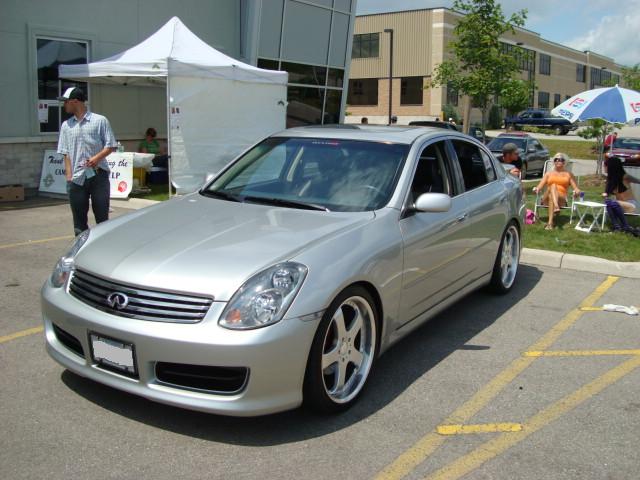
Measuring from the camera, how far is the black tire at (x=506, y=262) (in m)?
6.20

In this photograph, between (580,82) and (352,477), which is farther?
(580,82)

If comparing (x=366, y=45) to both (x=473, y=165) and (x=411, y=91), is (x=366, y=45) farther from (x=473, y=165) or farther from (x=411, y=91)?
(x=473, y=165)

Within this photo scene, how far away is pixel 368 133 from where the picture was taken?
512 centimetres

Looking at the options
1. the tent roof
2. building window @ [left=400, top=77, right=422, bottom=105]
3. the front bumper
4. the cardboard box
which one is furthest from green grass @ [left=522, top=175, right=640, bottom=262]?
building window @ [left=400, top=77, right=422, bottom=105]

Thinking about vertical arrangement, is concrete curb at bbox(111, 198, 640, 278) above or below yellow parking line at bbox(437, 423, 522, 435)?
above

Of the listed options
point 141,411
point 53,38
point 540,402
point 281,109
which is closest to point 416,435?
point 540,402

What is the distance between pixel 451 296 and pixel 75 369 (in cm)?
280

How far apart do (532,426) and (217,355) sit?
184 cm

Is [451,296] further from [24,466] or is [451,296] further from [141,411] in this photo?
[24,466]

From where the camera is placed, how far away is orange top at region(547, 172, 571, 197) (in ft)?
33.7

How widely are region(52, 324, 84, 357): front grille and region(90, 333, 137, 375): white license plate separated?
180 millimetres

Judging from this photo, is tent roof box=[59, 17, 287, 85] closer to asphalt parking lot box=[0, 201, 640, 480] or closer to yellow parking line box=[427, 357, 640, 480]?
asphalt parking lot box=[0, 201, 640, 480]

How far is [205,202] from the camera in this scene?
470 cm

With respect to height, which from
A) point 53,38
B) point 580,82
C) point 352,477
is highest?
point 580,82
